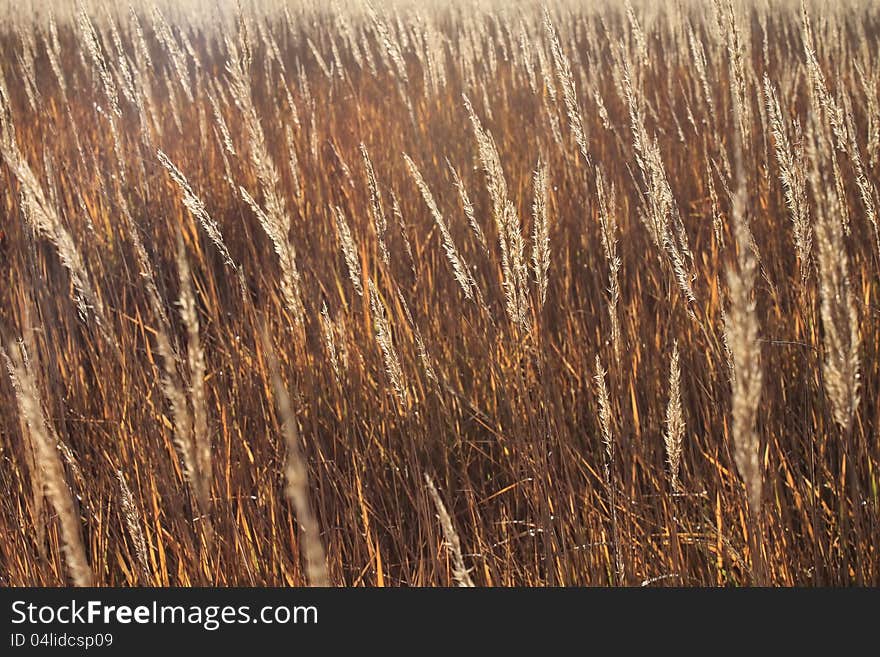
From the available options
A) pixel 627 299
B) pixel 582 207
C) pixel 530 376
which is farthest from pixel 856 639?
pixel 582 207

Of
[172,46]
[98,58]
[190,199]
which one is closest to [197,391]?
[190,199]

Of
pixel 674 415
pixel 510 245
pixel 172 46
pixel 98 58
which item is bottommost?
pixel 674 415

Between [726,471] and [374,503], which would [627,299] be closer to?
[726,471]

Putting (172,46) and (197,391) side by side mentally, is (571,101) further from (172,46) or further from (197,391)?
(172,46)

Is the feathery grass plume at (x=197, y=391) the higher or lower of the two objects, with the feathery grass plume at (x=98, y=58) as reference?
lower

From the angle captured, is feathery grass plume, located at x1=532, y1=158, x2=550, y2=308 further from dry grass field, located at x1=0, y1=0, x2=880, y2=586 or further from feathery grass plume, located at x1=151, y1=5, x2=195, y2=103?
feathery grass plume, located at x1=151, y1=5, x2=195, y2=103

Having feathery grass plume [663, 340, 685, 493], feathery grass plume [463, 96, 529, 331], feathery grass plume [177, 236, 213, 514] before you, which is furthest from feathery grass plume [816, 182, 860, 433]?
feathery grass plume [177, 236, 213, 514]

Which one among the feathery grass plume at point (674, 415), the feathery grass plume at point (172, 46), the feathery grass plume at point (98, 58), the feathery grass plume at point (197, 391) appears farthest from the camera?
the feathery grass plume at point (172, 46)

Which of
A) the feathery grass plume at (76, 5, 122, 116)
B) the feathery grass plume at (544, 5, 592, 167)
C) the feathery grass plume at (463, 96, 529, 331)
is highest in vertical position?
the feathery grass plume at (76, 5, 122, 116)

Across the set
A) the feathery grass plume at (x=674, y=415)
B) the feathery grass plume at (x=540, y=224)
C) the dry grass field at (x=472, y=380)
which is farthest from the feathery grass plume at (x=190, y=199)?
the feathery grass plume at (x=674, y=415)

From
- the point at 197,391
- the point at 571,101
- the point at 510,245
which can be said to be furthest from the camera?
the point at 571,101

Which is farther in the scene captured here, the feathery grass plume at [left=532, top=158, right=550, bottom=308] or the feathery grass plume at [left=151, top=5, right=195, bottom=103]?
the feathery grass plume at [left=151, top=5, right=195, bottom=103]

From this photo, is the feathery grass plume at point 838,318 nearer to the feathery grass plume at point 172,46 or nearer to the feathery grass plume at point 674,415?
the feathery grass plume at point 674,415

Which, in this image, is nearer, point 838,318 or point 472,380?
point 838,318
